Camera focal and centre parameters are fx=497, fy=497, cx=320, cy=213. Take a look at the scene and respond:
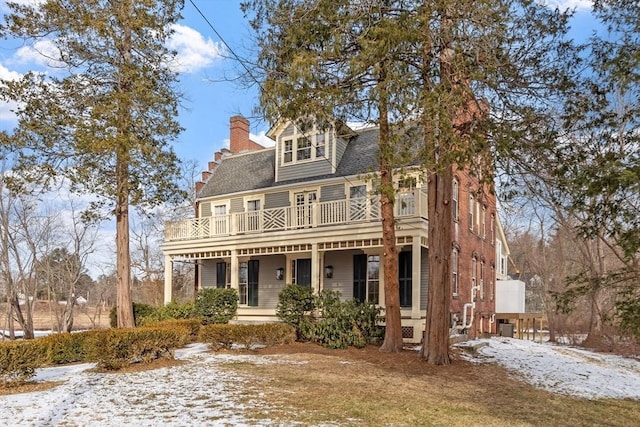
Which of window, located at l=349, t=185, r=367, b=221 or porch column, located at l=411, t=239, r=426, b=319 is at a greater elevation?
window, located at l=349, t=185, r=367, b=221

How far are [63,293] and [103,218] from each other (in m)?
24.7

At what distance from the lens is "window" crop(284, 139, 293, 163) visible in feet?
65.7

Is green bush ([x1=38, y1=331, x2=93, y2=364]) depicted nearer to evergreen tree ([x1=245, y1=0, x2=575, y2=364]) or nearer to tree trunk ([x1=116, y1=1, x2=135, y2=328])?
tree trunk ([x1=116, y1=1, x2=135, y2=328])

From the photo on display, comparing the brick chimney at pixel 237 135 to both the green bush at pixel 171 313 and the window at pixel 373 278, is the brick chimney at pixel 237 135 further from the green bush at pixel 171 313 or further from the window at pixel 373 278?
the window at pixel 373 278

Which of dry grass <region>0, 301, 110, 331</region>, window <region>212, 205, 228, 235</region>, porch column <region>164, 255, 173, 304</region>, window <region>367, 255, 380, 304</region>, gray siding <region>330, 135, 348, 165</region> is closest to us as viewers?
window <region>367, 255, 380, 304</region>

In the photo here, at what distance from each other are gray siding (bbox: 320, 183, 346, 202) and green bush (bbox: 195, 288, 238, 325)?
193 inches

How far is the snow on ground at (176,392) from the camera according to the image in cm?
615

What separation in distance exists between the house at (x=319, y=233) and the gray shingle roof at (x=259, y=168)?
0.19 feet

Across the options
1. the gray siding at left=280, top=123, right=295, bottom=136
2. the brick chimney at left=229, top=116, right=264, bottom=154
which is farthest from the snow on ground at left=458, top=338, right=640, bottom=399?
the brick chimney at left=229, top=116, right=264, bottom=154

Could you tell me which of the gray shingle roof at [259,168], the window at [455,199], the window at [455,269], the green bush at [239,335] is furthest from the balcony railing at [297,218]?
the green bush at [239,335]

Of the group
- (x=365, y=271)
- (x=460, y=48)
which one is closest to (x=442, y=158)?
(x=460, y=48)

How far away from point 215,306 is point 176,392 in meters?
9.66

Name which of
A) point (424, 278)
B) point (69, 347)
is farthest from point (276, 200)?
point (69, 347)

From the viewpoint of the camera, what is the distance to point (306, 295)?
1495 cm
